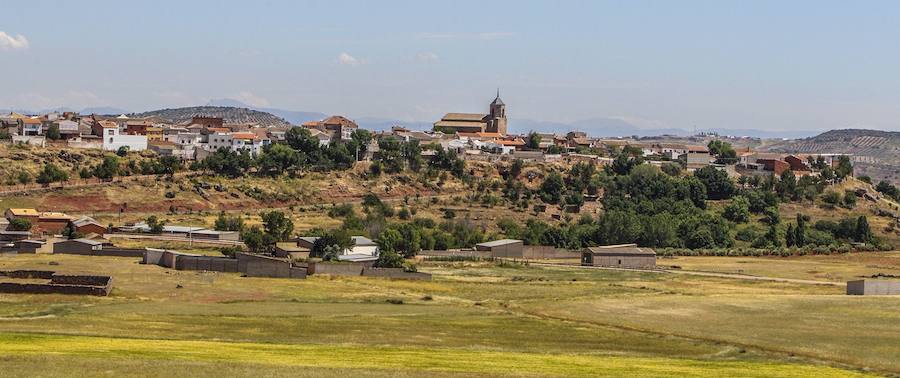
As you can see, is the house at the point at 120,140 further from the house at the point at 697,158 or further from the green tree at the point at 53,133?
the house at the point at 697,158

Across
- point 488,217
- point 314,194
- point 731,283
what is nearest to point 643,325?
point 731,283

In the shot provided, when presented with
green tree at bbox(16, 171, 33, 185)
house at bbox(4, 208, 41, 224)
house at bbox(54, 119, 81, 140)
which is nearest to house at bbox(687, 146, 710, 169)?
house at bbox(54, 119, 81, 140)

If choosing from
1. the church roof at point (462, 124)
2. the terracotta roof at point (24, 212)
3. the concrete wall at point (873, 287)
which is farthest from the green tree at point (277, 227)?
the church roof at point (462, 124)

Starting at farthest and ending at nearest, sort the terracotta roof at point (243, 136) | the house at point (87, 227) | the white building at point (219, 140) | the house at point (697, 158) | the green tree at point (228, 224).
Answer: the house at point (697, 158) < the terracotta roof at point (243, 136) < the white building at point (219, 140) < the green tree at point (228, 224) < the house at point (87, 227)

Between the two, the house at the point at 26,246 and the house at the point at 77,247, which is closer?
the house at the point at 26,246

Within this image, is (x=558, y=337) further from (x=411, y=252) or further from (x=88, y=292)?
(x=411, y=252)

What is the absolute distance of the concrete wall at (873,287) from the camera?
6931cm

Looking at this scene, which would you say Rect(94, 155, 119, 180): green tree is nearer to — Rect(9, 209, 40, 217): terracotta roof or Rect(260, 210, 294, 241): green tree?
Rect(9, 209, 40, 217): terracotta roof

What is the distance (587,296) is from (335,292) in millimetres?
13429

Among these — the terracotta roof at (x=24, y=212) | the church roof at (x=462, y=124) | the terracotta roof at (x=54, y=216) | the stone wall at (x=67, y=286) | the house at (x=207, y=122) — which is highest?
the church roof at (x=462, y=124)

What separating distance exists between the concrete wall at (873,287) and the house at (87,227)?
51.7m

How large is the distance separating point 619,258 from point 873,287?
24.0 meters

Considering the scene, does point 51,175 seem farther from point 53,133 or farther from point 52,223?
point 53,133

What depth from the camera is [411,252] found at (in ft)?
294
